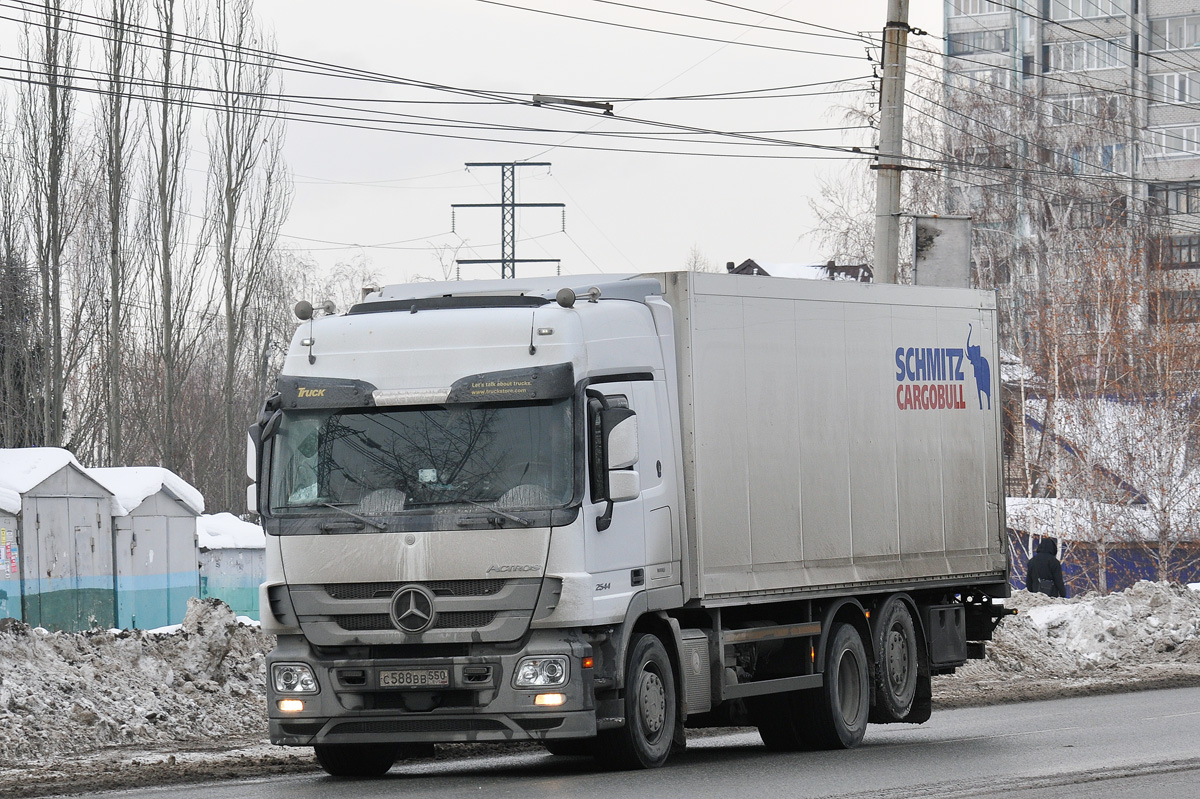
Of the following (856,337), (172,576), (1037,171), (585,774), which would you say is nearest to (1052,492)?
(1037,171)

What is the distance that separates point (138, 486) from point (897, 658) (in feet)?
54.7

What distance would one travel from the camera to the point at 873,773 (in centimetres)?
1140

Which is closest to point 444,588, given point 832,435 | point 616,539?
point 616,539

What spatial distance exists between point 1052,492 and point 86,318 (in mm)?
23240

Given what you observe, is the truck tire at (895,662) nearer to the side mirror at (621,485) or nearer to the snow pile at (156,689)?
the side mirror at (621,485)

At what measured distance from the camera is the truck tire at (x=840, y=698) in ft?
44.2

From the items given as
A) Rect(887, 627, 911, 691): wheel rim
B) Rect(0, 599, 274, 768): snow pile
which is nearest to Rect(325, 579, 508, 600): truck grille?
Rect(0, 599, 274, 768): snow pile

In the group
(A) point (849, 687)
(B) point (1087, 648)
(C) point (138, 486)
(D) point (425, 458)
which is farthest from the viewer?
(C) point (138, 486)

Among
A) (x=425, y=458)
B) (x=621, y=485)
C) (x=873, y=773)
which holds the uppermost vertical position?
(x=425, y=458)

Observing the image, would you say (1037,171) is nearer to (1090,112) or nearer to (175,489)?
(1090,112)

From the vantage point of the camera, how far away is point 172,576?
1139 inches

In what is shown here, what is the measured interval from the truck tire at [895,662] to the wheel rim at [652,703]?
3.16 metres

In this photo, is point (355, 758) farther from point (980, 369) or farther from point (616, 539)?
point (980, 369)

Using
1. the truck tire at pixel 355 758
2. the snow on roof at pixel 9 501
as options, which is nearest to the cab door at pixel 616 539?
the truck tire at pixel 355 758
